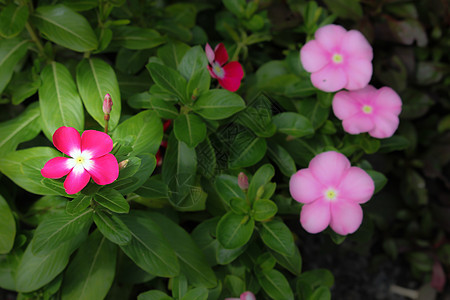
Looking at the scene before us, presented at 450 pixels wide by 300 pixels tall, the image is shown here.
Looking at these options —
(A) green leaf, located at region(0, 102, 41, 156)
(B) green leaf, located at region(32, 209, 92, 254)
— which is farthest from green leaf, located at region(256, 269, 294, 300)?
(A) green leaf, located at region(0, 102, 41, 156)

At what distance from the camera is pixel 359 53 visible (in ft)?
4.34

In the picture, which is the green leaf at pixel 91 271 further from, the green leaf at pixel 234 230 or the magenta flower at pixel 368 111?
the magenta flower at pixel 368 111

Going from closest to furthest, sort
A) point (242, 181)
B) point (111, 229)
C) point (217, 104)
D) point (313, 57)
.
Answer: point (111, 229), point (242, 181), point (217, 104), point (313, 57)

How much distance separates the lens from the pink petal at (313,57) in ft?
4.30

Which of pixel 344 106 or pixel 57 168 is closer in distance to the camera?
pixel 57 168

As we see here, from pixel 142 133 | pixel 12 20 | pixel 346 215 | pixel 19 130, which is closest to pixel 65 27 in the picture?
pixel 12 20

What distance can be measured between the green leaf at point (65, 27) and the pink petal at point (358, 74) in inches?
30.7

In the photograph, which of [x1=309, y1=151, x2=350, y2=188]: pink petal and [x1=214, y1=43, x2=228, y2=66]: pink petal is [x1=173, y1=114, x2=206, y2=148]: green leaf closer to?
[x1=214, y1=43, x2=228, y2=66]: pink petal

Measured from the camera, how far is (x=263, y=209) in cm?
114

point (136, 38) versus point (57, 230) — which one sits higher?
point (136, 38)

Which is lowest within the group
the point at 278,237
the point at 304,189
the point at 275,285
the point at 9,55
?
the point at 275,285

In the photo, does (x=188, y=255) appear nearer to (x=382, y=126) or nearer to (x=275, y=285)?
(x=275, y=285)

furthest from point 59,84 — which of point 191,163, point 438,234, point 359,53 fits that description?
point 438,234

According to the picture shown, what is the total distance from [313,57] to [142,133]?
593mm
